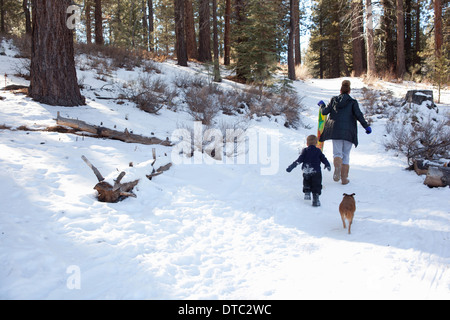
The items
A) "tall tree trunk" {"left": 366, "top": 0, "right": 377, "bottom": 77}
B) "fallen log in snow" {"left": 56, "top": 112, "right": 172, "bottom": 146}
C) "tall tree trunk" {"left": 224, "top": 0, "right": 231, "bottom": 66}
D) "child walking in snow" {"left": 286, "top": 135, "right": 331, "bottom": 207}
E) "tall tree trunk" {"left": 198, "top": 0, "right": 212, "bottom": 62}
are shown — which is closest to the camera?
"child walking in snow" {"left": 286, "top": 135, "right": 331, "bottom": 207}

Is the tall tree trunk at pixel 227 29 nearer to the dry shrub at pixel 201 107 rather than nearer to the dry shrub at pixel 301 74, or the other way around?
the dry shrub at pixel 301 74

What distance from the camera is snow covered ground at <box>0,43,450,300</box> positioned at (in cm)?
249

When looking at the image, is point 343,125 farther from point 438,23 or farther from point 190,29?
point 190,29

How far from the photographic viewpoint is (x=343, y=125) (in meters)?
5.45

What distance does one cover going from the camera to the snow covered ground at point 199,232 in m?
2.49

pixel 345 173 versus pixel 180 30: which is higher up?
pixel 180 30

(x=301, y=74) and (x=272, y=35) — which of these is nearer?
(x=272, y=35)

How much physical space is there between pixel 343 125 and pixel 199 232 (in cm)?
349

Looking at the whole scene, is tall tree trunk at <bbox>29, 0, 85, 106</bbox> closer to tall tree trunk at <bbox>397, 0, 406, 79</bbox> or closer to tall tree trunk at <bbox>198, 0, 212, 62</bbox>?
tall tree trunk at <bbox>198, 0, 212, 62</bbox>

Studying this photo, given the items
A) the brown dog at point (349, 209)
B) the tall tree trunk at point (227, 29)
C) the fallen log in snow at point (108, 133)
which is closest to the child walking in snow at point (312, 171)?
Answer: the brown dog at point (349, 209)

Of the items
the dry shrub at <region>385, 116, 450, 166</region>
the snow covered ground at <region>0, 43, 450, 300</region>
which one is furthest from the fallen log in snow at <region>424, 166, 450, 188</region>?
the dry shrub at <region>385, 116, 450, 166</region>

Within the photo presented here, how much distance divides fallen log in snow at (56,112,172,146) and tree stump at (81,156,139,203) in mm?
2309

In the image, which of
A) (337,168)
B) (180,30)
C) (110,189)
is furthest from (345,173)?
(180,30)

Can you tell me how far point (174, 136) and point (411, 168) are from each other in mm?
5263
